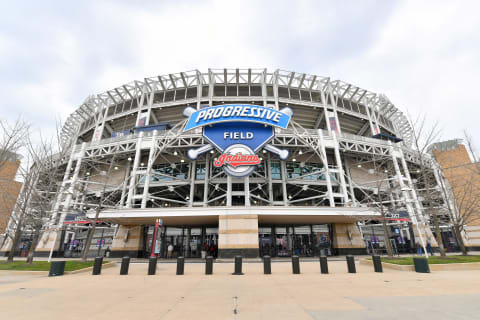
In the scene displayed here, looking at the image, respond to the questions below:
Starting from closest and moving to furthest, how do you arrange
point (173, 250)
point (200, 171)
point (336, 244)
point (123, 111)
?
point (336, 244) → point (173, 250) → point (200, 171) → point (123, 111)

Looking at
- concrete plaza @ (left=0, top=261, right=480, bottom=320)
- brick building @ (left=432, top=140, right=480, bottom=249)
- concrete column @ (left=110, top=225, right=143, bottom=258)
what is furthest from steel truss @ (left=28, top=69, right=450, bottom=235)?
concrete plaza @ (left=0, top=261, right=480, bottom=320)

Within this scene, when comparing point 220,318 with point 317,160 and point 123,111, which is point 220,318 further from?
point 123,111

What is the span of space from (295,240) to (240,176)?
9608 mm

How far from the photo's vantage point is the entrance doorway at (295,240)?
2342 cm

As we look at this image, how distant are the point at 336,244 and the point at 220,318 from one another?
20389 millimetres

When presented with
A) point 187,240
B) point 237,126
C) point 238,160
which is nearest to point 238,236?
point 238,160

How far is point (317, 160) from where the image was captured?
2991 centimetres

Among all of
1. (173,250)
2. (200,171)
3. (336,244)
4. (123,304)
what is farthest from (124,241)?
(336,244)

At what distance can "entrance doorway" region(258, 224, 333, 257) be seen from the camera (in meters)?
23.4

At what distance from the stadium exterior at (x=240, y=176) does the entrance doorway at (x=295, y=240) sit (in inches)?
4.2

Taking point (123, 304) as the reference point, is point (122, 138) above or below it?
above

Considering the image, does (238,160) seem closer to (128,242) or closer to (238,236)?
(238,236)

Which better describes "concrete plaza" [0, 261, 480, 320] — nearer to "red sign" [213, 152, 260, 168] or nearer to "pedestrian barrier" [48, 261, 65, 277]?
"pedestrian barrier" [48, 261, 65, 277]

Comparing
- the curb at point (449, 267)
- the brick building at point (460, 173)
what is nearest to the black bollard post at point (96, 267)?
the curb at point (449, 267)
